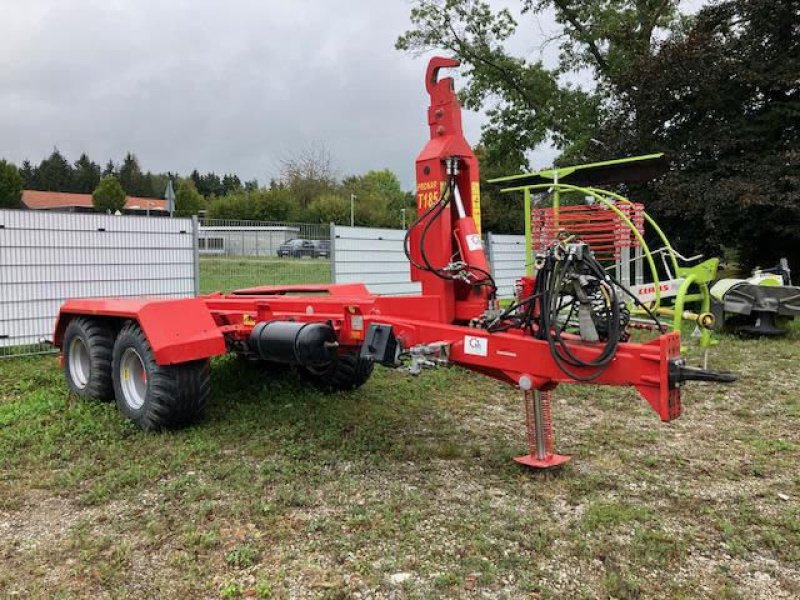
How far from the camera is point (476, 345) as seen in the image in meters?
4.07

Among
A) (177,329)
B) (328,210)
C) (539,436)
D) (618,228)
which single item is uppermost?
(328,210)

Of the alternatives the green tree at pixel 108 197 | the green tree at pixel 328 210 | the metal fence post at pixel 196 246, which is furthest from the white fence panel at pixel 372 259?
the green tree at pixel 108 197

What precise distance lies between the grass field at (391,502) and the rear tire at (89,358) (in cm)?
16

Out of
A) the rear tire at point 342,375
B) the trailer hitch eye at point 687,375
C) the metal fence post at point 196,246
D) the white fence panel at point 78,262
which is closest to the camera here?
the trailer hitch eye at point 687,375

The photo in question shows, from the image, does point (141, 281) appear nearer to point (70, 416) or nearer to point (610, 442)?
point (70, 416)

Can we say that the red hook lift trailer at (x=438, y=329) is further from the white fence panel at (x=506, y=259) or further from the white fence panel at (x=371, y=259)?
the white fence panel at (x=506, y=259)

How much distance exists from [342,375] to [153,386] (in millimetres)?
1916

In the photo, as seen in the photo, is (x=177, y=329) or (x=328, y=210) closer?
(x=177, y=329)

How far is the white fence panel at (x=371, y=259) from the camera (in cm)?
1148

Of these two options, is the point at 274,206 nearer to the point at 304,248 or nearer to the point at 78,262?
the point at 304,248

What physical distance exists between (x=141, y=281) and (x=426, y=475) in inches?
247

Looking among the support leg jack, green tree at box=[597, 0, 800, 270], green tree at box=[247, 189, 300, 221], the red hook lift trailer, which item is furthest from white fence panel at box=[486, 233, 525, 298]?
green tree at box=[247, 189, 300, 221]

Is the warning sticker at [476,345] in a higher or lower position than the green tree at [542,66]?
lower

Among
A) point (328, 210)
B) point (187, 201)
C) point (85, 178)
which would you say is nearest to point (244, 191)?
point (187, 201)
